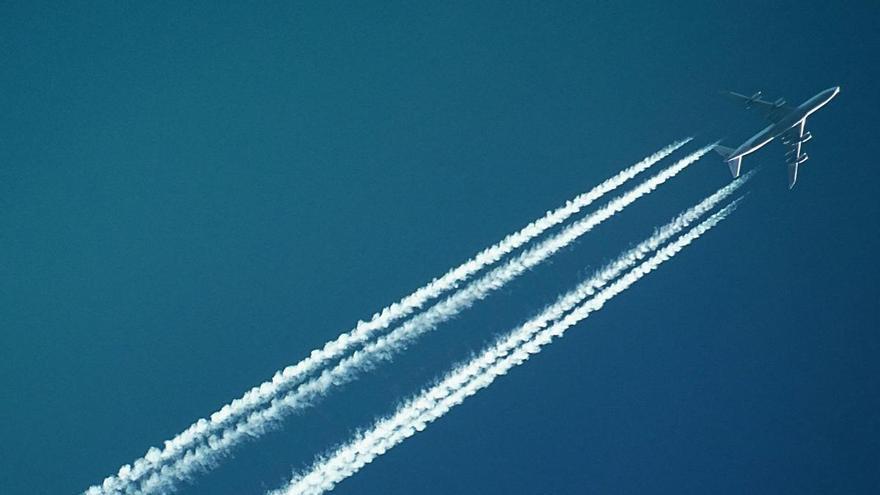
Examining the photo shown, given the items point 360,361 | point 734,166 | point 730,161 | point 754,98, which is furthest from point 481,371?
point 754,98

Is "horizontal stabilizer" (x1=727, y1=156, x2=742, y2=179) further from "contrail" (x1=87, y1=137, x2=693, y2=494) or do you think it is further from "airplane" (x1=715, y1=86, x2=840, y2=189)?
"contrail" (x1=87, y1=137, x2=693, y2=494)

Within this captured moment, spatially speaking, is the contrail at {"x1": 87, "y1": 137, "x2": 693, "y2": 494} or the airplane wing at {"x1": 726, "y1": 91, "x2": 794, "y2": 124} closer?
the contrail at {"x1": 87, "y1": 137, "x2": 693, "y2": 494}

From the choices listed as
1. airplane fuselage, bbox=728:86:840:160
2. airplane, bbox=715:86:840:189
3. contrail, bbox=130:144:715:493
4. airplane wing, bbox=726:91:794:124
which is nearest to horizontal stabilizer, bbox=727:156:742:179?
airplane, bbox=715:86:840:189

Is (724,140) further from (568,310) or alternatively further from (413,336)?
(413,336)

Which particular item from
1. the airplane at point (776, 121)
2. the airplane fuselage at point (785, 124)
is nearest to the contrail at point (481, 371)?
the airplane at point (776, 121)

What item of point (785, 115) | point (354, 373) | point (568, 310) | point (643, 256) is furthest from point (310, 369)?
point (785, 115)

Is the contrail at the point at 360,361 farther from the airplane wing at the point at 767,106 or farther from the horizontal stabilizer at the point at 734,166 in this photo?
the airplane wing at the point at 767,106
